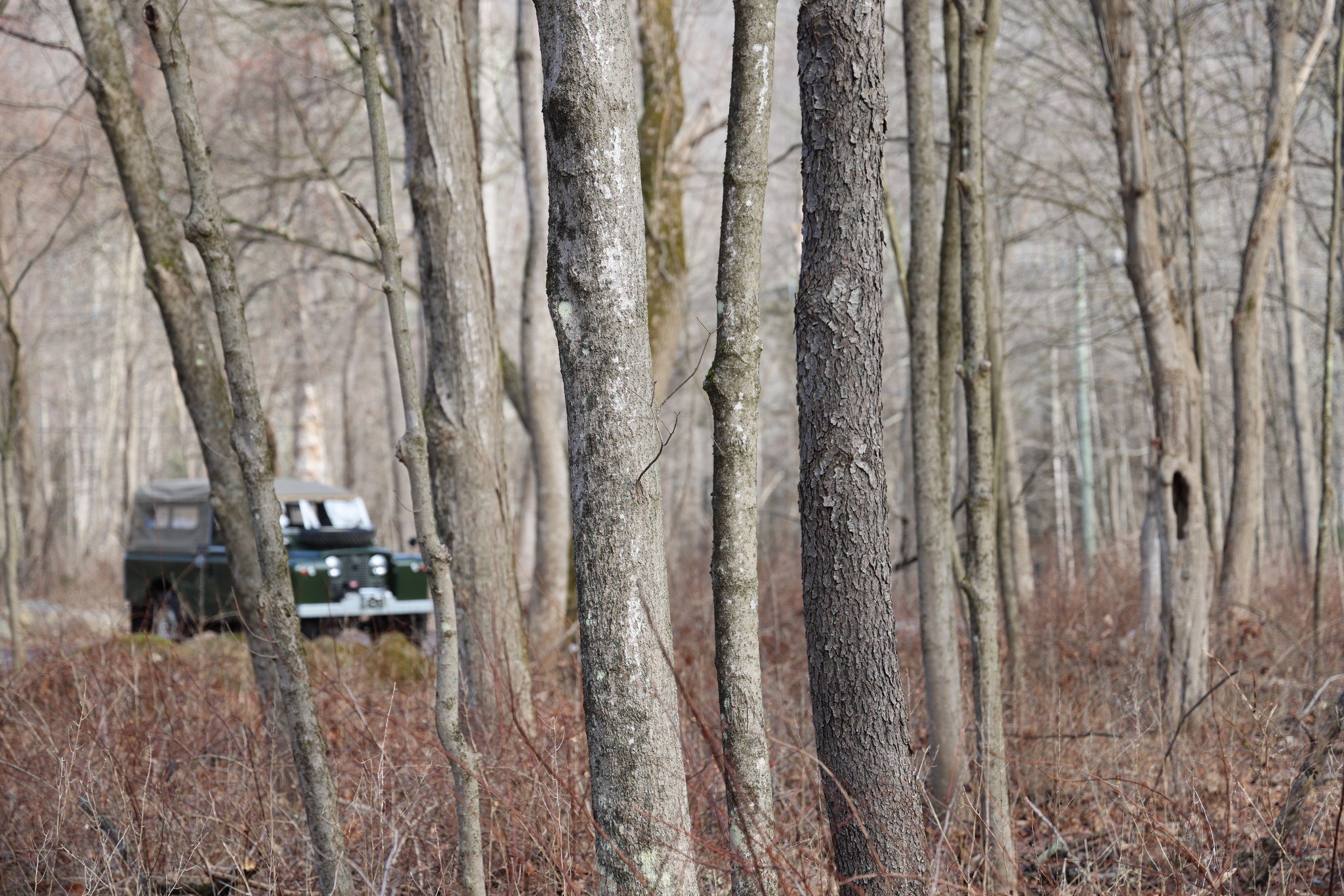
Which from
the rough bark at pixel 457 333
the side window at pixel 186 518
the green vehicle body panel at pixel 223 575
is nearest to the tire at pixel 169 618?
the green vehicle body panel at pixel 223 575

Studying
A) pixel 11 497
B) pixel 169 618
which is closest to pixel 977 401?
pixel 11 497

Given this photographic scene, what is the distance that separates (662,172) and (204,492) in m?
6.24

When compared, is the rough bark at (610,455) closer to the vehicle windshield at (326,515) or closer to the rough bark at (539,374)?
the rough bark at (539,374)

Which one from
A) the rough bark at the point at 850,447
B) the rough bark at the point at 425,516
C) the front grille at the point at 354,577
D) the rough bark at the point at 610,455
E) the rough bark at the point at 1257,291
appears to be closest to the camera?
the rough bark at the point at 610,455

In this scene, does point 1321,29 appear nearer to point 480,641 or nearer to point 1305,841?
point 1305,841

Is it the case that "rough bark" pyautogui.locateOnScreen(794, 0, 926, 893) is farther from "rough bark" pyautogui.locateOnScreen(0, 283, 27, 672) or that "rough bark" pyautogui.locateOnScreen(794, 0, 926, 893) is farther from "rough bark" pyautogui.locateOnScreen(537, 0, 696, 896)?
"rough bark" pyautogui.locateOnScreen(0, 283, 27, 672)

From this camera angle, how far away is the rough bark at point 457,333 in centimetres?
467

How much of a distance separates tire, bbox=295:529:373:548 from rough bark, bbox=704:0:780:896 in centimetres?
798

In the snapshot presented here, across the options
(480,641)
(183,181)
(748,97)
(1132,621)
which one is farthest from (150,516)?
(748,97)

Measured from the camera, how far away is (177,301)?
15.3ft

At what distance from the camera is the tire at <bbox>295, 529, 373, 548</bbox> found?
984cm

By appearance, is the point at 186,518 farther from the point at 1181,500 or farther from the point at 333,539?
the point at 1181,500

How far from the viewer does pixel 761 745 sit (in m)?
2.57

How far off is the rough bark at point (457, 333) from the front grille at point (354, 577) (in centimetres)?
528
